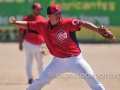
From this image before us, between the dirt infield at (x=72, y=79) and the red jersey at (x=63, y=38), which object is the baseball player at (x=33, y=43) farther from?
the red jersey at (x=63, y=38)

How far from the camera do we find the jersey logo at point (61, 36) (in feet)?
23.5

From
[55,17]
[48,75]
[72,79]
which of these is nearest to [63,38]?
[55,17]

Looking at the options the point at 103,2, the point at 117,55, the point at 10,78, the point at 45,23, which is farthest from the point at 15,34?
the point at 45,23

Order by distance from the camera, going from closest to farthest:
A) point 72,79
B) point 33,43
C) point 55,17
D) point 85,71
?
point 85,71 < point 55,17 < point 33,43 < point 72,79

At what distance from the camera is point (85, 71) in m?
7.02

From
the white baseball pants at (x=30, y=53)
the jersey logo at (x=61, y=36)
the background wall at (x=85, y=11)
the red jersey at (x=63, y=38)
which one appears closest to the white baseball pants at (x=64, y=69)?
the red jersey at (x=63, y=38)

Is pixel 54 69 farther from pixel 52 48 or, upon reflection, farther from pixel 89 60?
pixel 89 60

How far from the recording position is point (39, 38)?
10961 millimetres

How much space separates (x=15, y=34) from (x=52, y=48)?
46.0 feet

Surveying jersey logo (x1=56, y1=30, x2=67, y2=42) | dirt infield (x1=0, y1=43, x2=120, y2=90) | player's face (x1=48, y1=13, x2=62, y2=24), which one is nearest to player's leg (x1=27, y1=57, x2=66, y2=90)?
jersey logo (x1=56, y1=30, x2=67, y2=42)

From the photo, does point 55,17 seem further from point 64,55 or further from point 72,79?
point 72,79

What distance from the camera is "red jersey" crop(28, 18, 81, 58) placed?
7137mm

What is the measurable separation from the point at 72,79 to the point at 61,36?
4.26m

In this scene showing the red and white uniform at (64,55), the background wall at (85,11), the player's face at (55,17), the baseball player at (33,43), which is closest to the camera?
the red and white uniform at (64,55)
